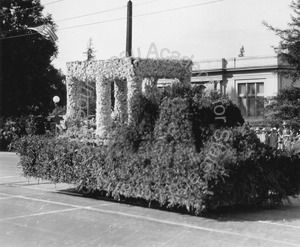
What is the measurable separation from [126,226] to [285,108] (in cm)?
Result: 1625

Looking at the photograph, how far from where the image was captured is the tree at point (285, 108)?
22.8 metres

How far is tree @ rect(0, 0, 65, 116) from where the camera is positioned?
36.9 m

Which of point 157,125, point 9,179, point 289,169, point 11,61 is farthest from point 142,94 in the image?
point 11,61

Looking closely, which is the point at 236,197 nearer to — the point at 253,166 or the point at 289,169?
the point at 253,166

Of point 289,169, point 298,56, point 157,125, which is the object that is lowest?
point 289,169

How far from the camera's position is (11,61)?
1468 inches

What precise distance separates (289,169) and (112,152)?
12.0ft

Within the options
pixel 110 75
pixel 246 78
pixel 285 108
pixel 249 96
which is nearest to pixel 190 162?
pixel 110 75

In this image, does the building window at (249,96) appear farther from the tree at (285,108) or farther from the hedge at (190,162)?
the hedge at (190,162)

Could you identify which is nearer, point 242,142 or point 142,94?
point 242,142

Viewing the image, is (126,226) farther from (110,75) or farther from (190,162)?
(110,75)

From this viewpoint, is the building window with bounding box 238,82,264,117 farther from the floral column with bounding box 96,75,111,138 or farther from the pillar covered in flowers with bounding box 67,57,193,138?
the floral column with bounding box 96,75,111,138

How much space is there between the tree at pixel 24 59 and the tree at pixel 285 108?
20.6 m

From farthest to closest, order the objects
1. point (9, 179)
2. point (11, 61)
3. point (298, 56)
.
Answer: point (11, 61), point (298, 56), point (9, 179)
